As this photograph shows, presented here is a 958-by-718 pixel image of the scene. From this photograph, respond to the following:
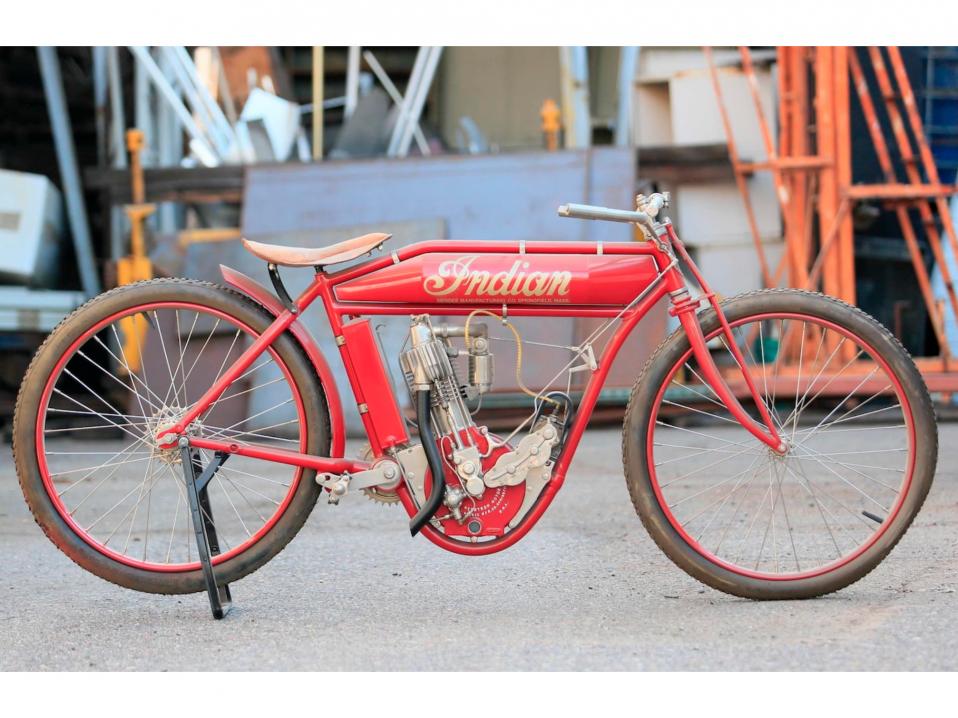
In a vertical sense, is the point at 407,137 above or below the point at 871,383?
above

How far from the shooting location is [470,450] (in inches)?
117

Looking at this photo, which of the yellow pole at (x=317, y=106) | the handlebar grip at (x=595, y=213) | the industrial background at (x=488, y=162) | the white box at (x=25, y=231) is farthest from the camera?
the yellow pole at (x=317, y=106)

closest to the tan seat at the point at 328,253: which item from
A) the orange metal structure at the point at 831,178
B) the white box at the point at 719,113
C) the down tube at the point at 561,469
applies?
the down tube at the point at 561,469

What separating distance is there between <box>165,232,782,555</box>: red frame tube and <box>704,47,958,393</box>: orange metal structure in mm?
4427

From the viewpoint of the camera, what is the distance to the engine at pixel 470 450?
117 inches

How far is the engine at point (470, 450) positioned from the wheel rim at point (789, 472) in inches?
11.6

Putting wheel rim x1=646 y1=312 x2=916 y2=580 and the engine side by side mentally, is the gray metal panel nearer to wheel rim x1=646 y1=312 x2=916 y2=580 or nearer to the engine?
wheel rim x1=646 y1=312 x2=916 y2=580

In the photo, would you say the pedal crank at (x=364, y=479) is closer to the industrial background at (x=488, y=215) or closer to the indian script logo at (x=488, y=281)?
the industrial background at (x=488, y=215)

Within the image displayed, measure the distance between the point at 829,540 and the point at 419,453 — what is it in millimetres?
1511

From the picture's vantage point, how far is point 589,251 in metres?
3.02

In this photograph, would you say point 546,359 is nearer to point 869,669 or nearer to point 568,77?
point 568,77

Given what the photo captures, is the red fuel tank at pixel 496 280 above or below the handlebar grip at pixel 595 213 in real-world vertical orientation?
below

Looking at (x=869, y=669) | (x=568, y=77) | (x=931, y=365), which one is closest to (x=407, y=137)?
(x=568, y=77)

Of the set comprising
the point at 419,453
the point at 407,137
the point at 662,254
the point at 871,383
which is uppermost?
the point at 407,137
